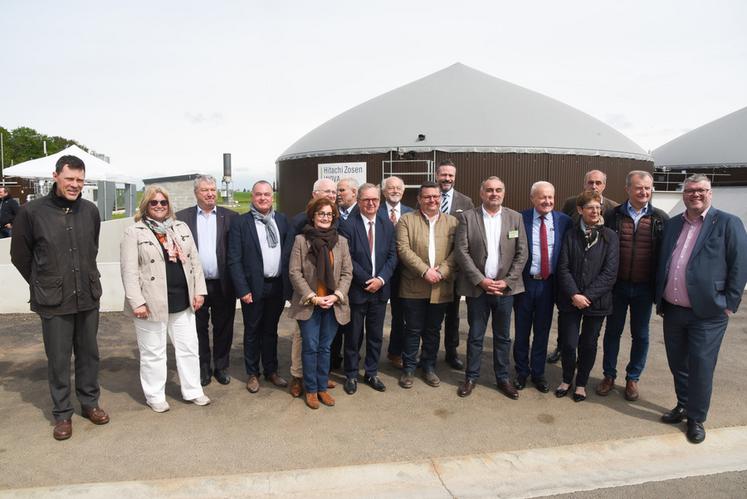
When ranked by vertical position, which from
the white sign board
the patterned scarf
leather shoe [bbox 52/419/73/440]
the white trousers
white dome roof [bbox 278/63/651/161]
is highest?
white dome roof [bbox 278/63/651/161]

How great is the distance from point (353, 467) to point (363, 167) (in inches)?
516

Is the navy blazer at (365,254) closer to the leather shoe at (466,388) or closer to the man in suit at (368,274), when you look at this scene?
the man in suit at (368,274)

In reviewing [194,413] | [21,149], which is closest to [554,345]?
[194,413]

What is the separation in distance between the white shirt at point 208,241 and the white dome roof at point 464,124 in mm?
11468

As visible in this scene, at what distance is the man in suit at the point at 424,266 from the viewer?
471 cm

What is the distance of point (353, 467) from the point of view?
11.2 feet

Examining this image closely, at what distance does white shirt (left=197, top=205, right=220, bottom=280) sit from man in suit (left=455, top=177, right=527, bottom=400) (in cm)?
230

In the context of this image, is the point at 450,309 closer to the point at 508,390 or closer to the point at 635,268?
the point at 508,390

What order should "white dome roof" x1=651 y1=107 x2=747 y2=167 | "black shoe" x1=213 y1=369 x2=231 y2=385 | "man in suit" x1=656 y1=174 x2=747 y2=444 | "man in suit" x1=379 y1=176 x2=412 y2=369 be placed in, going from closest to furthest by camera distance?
"man in suit" x1=656 y1=174 x2=747 y2=444, "black shoe" x1=213 y1=369 x2=231 y2=385, "man in suit" x1=379 y1=176 x2=412 y2=369, "white dome roof" x1=651 y1=107 x2=747 y2=167

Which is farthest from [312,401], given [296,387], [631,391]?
[631,391]

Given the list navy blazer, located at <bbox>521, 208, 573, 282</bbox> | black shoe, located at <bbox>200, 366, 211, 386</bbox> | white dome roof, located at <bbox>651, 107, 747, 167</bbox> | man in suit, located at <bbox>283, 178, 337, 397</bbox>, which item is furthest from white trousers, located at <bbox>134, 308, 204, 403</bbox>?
white dome roof, located at <bbox>651, 107, 747, 167</bbox>

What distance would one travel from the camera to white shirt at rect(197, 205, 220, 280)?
4737 millimetres

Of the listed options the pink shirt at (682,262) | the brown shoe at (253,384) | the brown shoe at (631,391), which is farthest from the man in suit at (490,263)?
the brown shoe at (253,384)

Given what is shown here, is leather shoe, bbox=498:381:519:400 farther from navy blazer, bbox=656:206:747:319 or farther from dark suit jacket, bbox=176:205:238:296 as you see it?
dark suit jacket, bbox=176:205:238:296
